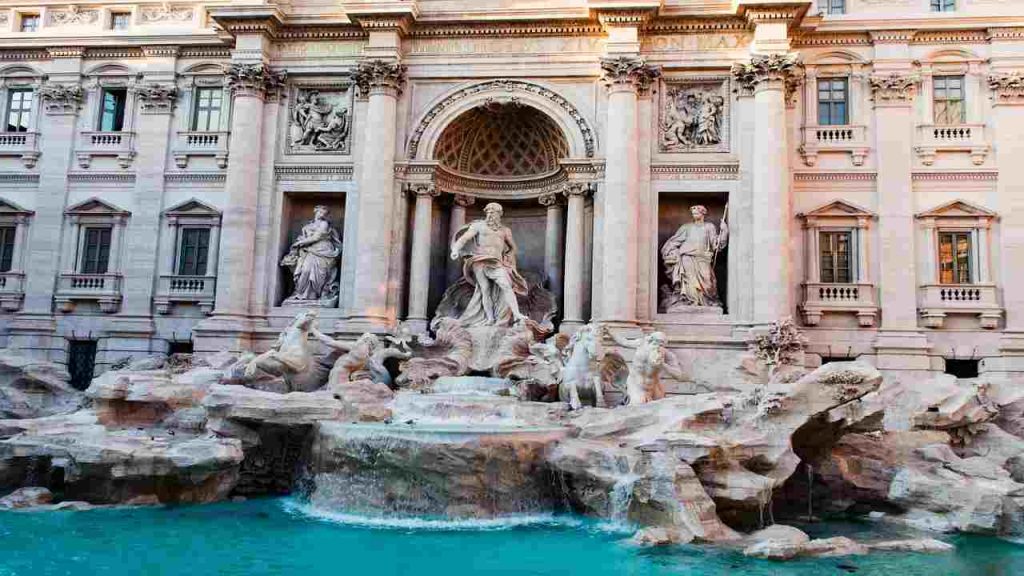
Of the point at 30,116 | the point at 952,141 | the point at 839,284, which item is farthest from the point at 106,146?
the point at 952,141

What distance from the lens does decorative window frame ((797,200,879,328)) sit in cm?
2014

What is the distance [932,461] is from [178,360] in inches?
691

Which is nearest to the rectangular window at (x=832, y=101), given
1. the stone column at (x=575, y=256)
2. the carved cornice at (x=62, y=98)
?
the stone column at (x=575, y=256)

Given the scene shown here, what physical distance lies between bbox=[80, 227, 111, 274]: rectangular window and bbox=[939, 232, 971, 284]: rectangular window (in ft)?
76.5

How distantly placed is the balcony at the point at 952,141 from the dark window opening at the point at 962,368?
5.20 meters

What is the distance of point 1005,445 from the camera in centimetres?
1600

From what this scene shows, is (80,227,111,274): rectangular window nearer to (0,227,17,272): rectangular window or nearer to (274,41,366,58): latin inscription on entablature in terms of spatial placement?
(0,227,17,272): rectangular window

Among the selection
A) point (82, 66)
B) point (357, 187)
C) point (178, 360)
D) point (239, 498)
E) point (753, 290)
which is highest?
point (82, 66)

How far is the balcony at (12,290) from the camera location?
75.0 ft

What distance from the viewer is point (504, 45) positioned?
21.5 meters

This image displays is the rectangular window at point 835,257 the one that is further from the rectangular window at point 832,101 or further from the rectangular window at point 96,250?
the rectangular window at point 96,250

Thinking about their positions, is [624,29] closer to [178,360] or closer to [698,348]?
[698,348]

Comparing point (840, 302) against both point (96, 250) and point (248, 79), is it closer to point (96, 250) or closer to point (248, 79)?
point (248, 79)

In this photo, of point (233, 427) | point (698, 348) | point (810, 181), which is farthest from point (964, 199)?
point (233, 427)
